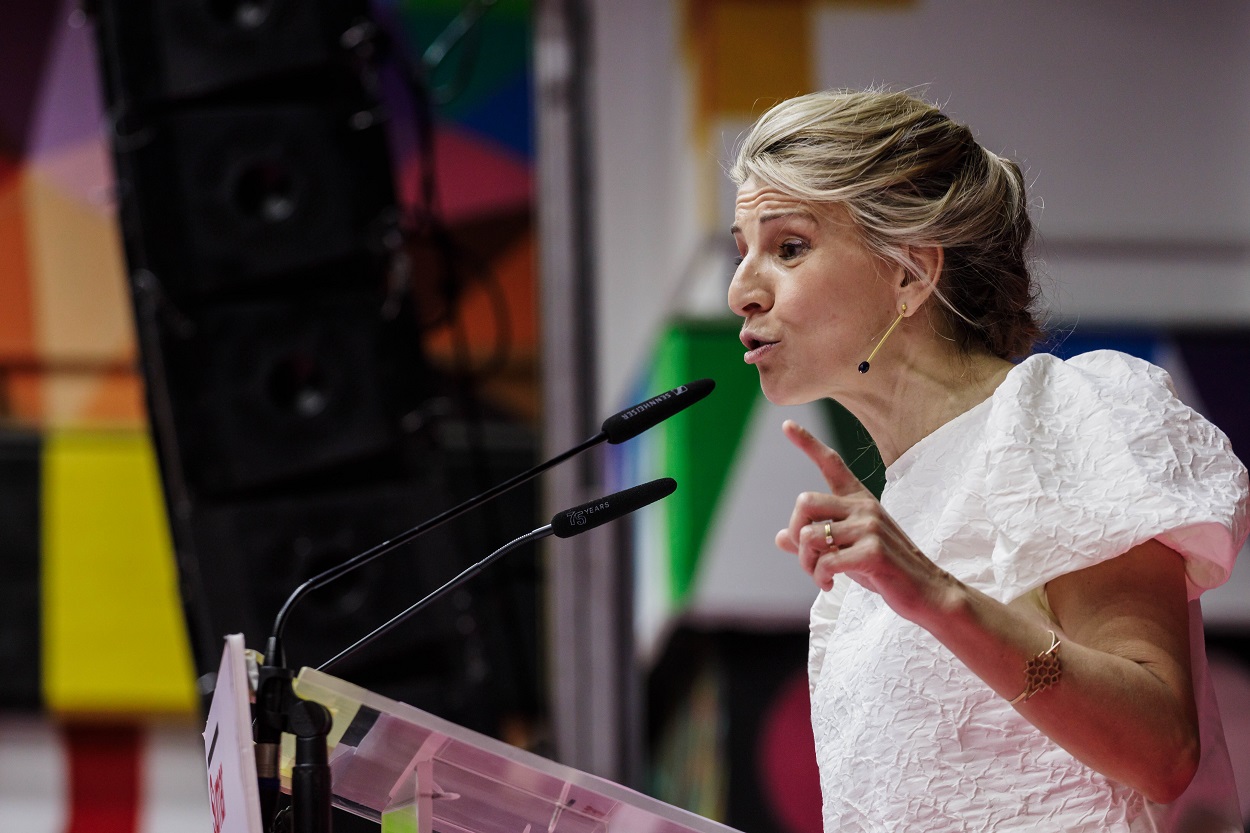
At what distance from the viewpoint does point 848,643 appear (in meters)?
1.34

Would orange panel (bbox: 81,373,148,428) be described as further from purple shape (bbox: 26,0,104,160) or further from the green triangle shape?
the green triangle shape

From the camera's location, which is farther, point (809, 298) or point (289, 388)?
point (289, 388)

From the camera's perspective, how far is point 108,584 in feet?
13.9

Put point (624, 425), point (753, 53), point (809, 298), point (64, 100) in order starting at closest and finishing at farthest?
Result: 1. point (624, 425)
2. point (809, 298)
3. point (753, 53)
4. point (64, 100)

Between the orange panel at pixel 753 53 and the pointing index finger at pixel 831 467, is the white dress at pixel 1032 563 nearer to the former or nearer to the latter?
the pointing index finger at pixel 831 467

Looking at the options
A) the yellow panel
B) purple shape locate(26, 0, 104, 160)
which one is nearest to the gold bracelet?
the yellow panel

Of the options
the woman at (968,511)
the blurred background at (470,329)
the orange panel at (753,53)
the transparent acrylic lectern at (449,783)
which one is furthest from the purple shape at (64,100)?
the transparent acrylic lectern at (449,783)

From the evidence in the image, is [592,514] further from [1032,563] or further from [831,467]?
[1032,563]

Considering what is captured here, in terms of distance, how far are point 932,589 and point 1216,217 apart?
3.10m

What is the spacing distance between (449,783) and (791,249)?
611mm

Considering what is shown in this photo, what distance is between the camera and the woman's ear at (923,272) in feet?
4.36

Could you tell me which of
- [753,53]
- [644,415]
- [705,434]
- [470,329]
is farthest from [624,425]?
[470,329]

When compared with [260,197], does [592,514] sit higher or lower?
higher

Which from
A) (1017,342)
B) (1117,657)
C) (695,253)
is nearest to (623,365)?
(695,253)
